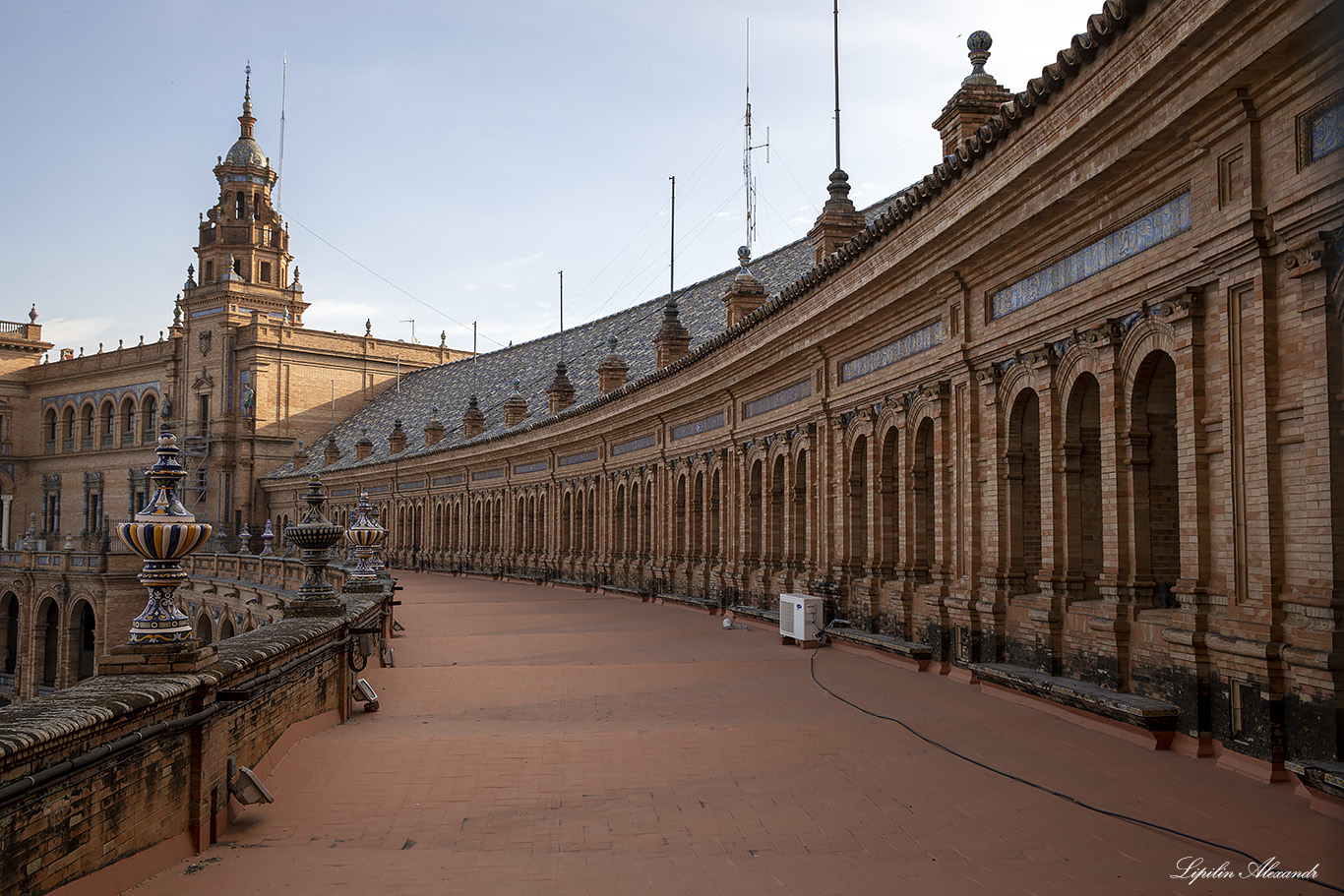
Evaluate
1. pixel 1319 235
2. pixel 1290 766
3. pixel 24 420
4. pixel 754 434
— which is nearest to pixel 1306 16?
pixel 1319 235

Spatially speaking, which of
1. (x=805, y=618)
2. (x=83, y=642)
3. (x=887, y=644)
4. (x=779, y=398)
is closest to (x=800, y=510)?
(x=779, y=398)

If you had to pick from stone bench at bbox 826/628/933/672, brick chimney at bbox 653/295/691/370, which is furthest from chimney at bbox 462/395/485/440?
stone bench at bbox 826/628/933/672

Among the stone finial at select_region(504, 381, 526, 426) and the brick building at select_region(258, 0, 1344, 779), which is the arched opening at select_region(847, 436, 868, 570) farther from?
the stone finial at select_region(504, 381, 526, 426)

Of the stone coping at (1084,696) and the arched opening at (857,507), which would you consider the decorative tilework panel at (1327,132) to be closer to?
the stone coping at (1084,696)

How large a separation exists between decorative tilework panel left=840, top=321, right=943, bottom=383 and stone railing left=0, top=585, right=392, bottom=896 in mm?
10031

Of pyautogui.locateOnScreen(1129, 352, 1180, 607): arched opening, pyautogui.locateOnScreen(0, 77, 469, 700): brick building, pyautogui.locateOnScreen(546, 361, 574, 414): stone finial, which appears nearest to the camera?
pyautogui.locateOnScreen(1129, 352, 1180, 607): arched opening

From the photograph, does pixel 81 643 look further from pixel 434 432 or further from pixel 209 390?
pixel 209 390

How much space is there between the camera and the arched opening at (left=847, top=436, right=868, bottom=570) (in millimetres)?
19152

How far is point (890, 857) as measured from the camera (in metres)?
6.84

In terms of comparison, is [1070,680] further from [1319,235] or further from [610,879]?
[610,879]

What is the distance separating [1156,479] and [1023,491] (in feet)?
8.65

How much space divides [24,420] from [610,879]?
86270 mm

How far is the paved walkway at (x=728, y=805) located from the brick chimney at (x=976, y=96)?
8038 millimetres

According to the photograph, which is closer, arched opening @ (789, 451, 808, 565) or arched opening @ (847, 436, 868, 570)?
arched opening @ (847, 436, 868, 570)
